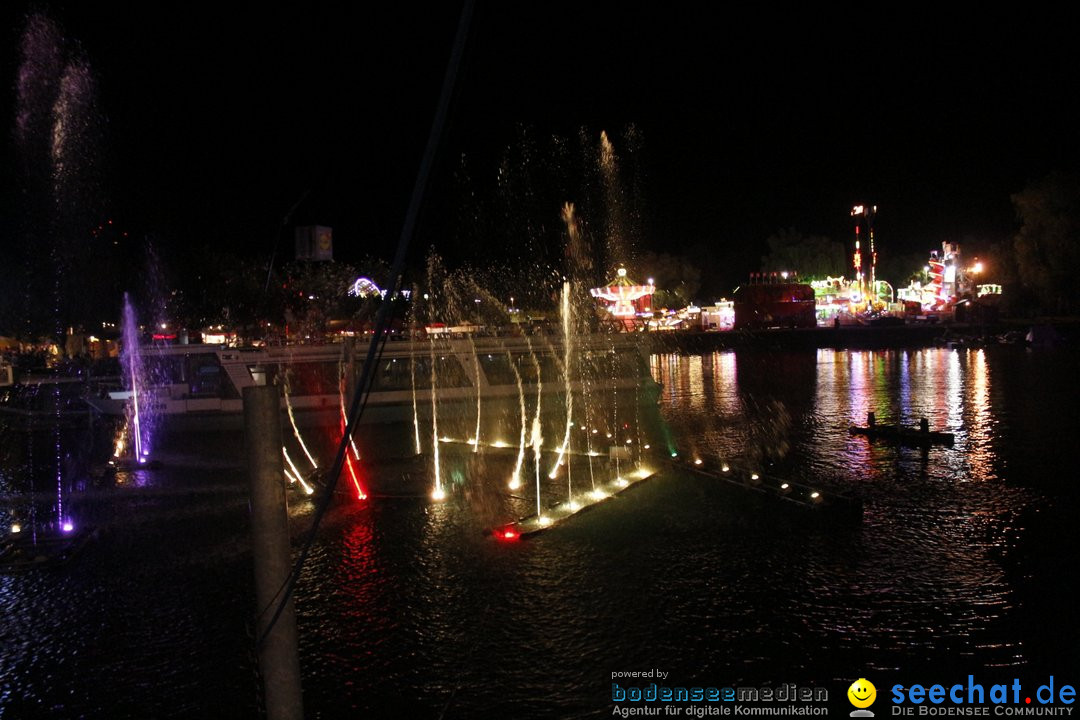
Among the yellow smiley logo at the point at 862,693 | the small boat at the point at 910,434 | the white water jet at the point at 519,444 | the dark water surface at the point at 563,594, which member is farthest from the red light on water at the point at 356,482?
the small boat at the point at 910,434

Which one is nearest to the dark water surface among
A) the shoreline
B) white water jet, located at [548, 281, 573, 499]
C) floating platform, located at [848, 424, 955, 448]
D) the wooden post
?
white water jet, located at [548, 281, 573, 499]

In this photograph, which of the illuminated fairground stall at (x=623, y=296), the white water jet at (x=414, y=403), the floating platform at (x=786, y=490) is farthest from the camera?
the illuminated fairground stall at (x=623, y=296)

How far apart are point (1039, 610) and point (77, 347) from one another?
235 ft

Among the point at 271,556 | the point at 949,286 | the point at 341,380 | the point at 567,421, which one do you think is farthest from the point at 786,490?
the point at 949,286

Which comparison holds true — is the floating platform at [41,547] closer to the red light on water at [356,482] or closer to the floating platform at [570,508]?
the red light on water at [356,482]

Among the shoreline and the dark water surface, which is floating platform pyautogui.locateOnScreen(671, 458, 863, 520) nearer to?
the dark water surface

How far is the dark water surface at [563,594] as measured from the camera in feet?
23.2

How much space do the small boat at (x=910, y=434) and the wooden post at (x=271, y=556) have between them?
17.6m

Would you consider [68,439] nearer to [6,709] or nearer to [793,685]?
[6,709]

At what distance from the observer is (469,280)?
7062cm

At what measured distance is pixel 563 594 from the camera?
9.03m

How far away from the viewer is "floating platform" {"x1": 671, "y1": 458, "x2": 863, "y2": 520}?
1184 cm

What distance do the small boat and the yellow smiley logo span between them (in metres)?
12.8

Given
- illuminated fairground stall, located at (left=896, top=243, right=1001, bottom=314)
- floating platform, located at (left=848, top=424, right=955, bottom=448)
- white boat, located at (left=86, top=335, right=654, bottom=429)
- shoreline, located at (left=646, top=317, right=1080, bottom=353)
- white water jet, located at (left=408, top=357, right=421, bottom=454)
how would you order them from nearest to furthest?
floating platform, located at (left=848, top=424, right=955, bottom=448)
white water jet, located at (left=408, top=357, right=421, bottom=454)
white boat, located at (left=86, top=335, right=654, bottom=429)
shoreline, located at (left=646, top=317, right=1080, bottom=353)
illuminated fairground stall, located at (left=896, top=243, right=1001, bottom=314)
